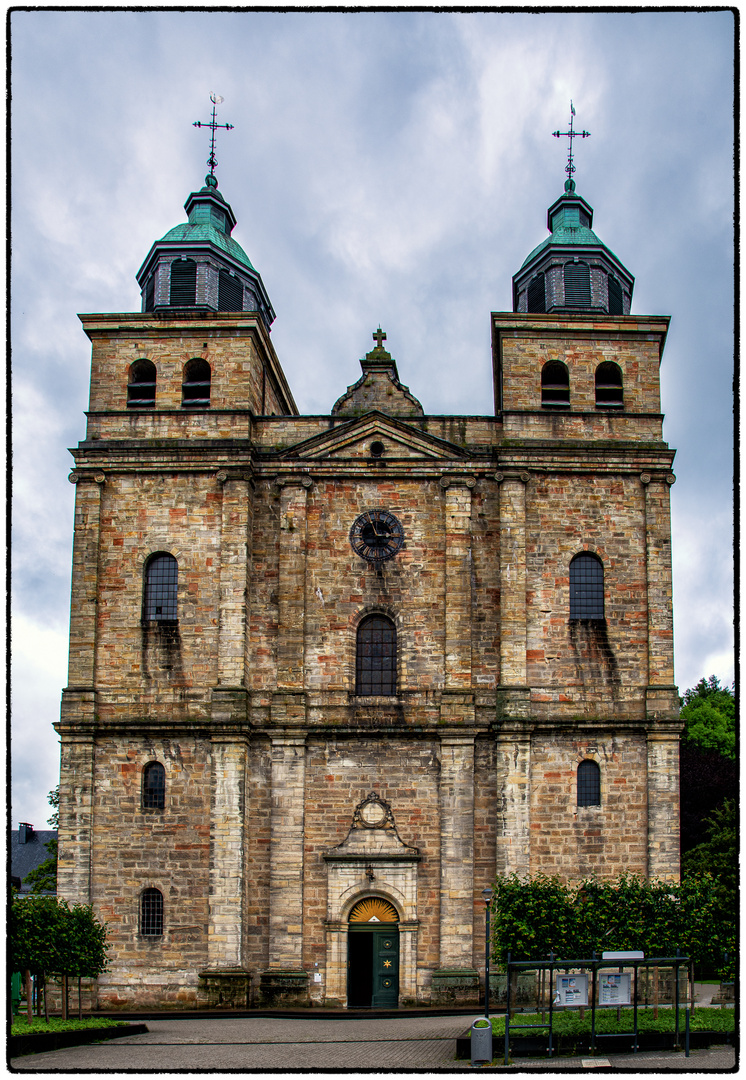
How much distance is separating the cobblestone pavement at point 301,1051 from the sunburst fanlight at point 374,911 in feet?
10.3

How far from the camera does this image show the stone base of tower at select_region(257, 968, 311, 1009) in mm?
31094

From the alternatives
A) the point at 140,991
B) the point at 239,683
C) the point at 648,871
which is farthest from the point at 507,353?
the point at 140,991

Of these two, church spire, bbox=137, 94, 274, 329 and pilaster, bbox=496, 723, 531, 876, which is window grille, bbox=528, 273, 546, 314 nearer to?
church spire, bbox=137, 94, 274, 329

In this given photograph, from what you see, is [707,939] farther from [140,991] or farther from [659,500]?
[140,991]

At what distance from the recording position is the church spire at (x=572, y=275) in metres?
37.6

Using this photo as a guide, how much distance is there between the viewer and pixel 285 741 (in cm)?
3256

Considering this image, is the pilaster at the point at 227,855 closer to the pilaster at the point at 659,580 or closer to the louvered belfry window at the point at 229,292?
the pilaster at the point at 659,580

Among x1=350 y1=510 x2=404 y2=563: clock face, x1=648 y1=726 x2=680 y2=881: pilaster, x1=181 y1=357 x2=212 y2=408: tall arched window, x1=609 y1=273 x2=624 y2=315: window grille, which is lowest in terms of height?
x1=648 y1=726 x2=680 y2=881: pilaster

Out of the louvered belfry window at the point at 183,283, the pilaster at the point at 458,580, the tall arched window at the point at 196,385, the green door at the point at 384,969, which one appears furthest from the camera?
the louvered belfry window at the point at 183,283

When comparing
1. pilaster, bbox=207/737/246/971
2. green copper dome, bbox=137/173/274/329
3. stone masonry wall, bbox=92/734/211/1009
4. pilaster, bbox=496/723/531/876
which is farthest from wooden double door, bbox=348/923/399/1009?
green copper dome, bbox=137/173/274/329

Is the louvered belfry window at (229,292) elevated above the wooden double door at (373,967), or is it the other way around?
the louvered belfry window at (229,292)

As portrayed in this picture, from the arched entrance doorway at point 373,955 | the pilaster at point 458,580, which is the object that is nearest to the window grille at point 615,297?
the pilaster at point 458,580

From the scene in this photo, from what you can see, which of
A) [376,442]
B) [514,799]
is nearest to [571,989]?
[514,799]

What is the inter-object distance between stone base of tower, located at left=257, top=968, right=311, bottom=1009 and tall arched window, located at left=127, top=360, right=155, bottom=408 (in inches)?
603
